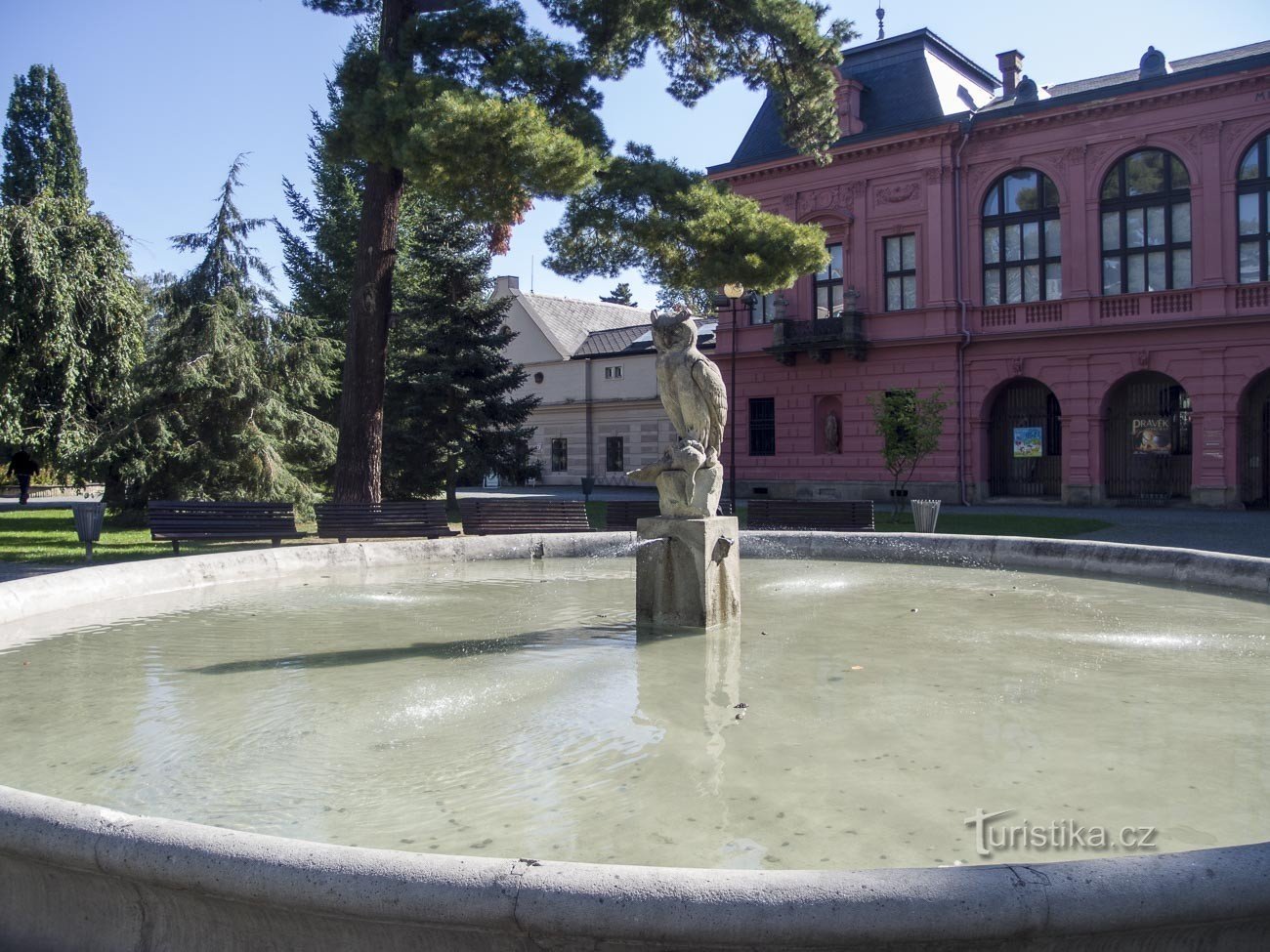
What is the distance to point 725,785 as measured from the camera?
434 centimetres

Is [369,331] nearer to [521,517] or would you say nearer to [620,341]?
[521,517]

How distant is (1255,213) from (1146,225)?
269 centimetres

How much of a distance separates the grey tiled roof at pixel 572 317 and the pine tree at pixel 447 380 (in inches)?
864

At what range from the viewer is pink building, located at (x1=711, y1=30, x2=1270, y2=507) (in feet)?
90.7

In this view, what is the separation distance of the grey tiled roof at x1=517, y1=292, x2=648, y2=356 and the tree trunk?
32.2m

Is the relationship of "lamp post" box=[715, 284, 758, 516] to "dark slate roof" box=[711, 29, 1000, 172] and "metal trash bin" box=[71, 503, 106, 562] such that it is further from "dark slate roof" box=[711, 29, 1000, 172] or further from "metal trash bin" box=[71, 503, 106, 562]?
"metal trash bin" box=[71, 503, 106, 562]

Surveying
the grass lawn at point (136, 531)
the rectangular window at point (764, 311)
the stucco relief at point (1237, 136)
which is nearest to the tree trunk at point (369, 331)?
the grass lawn at point (136, 531)

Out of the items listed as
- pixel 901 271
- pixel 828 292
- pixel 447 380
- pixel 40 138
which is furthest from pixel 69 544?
pixel 40 138

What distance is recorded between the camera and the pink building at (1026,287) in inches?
1089

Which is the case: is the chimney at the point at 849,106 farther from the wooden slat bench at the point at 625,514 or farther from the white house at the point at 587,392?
the wooden slat bench at the point at 625,514

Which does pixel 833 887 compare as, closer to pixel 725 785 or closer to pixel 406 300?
pixel 725 785

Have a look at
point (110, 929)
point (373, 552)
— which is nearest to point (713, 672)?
point (110, 929)

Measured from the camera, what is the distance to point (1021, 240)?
102 ft

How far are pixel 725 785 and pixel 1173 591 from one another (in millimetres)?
7341
